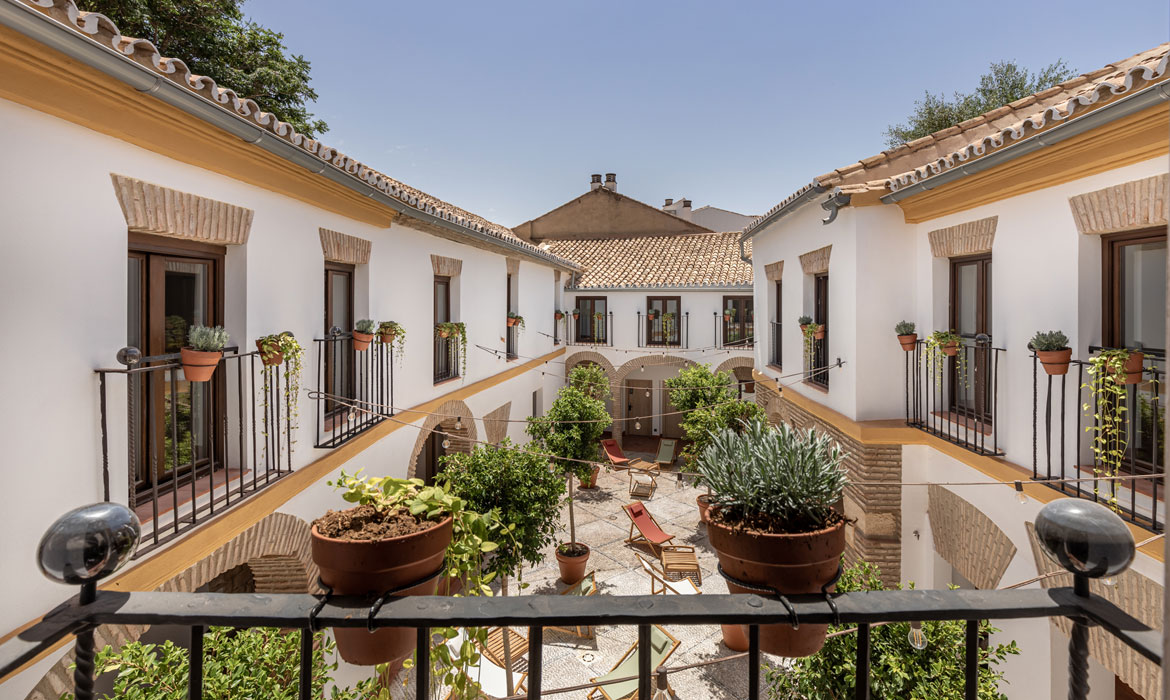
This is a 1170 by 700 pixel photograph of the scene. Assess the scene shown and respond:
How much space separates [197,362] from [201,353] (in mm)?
67

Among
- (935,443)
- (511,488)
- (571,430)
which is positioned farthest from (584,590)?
(935,443)

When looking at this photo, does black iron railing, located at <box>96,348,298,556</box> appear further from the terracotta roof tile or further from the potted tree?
the terracotta roof tile

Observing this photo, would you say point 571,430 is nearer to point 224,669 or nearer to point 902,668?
point 902,668

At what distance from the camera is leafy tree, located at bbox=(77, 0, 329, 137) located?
1053cm

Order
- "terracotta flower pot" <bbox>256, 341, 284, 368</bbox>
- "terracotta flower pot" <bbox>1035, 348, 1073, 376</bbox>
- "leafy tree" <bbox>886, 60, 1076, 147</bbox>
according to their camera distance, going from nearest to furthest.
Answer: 1. "terracotta flower pot" <bbox>1035, 348, 1073, 376</bbox>
2. "terracotta flower pot" <bbox>256, 341, 284, 368</bbox>
3. "leafy tree" <bbox>886, 60, 1076, 147</bbox>

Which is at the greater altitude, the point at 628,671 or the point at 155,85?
the point at 155,85

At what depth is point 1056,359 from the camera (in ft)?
13.3

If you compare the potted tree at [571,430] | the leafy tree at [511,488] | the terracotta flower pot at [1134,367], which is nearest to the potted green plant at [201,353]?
the leafy tree at [511,488]

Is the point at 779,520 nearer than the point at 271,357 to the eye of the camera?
Yes

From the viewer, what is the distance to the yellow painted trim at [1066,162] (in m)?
3.45

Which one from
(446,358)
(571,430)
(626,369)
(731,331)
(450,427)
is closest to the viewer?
(446,358)

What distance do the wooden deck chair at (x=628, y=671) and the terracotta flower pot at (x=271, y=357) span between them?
14.3ft

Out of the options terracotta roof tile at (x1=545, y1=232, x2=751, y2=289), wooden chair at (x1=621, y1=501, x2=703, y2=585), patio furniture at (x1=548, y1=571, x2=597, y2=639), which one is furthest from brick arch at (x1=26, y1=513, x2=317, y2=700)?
terracotta roof tile at (x1=545, y1=232, x2=751, y2=289)

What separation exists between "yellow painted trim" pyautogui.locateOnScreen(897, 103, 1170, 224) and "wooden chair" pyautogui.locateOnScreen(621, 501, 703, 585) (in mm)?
5998
